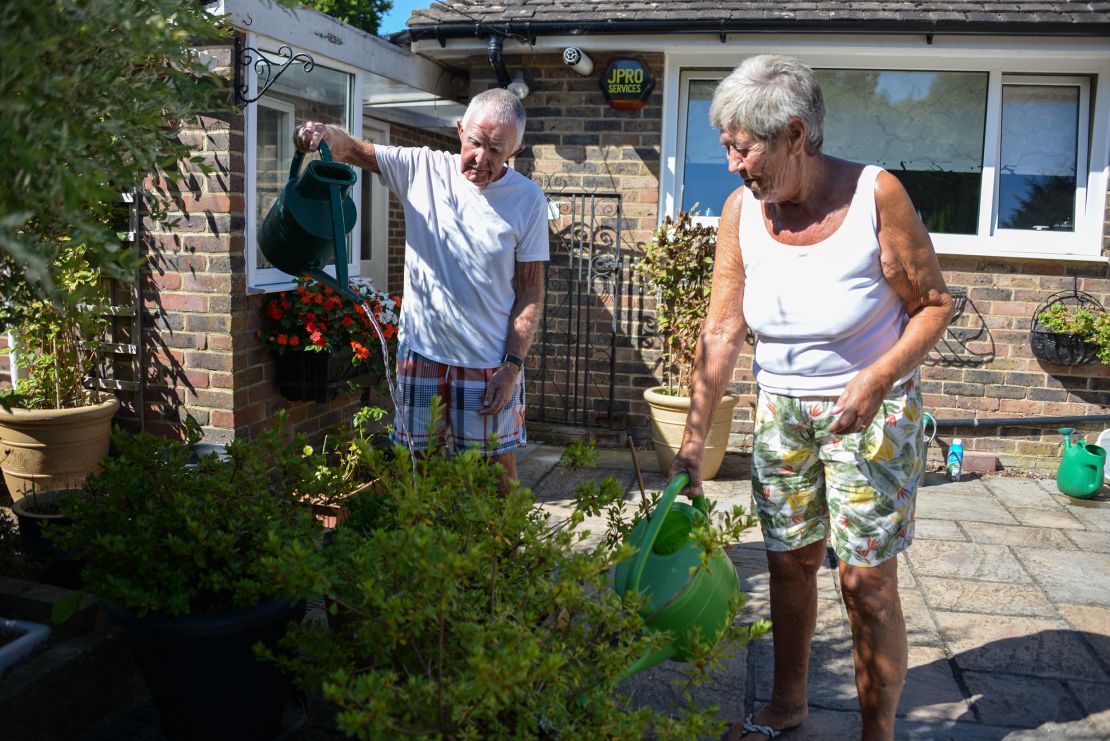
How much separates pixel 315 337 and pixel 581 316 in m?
2.27

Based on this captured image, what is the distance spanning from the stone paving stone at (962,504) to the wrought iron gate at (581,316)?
199cm

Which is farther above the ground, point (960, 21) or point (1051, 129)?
point (960, 21)

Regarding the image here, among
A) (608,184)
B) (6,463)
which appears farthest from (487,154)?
(608,184)

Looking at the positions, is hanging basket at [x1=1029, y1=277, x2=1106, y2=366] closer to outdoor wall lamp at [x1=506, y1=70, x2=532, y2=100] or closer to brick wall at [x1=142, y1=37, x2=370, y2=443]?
outdoor wall lamp at [x1=506, y1=70, x2=532, y2=100]

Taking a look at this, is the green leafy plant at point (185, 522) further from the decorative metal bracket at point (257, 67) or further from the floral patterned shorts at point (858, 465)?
the decorative metal bracket at point (257, 67)

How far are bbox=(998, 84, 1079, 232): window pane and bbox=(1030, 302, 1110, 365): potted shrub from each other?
1.82ft

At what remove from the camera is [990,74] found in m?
5.88

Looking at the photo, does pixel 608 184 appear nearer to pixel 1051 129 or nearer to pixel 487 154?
pixel 1051 129

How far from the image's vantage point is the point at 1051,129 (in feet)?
→ 19.4

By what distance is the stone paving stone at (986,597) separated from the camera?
368cm

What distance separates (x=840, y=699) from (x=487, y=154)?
195cm

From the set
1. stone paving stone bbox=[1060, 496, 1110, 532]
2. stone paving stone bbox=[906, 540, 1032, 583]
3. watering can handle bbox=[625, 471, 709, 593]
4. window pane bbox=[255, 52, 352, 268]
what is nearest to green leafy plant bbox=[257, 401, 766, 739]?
watering can handle bbox=[625, 471, 709, 593]

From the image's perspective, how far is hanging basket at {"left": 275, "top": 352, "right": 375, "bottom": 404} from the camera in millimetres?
4609

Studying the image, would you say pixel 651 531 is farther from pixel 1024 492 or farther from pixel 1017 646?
pixel 1024 492
